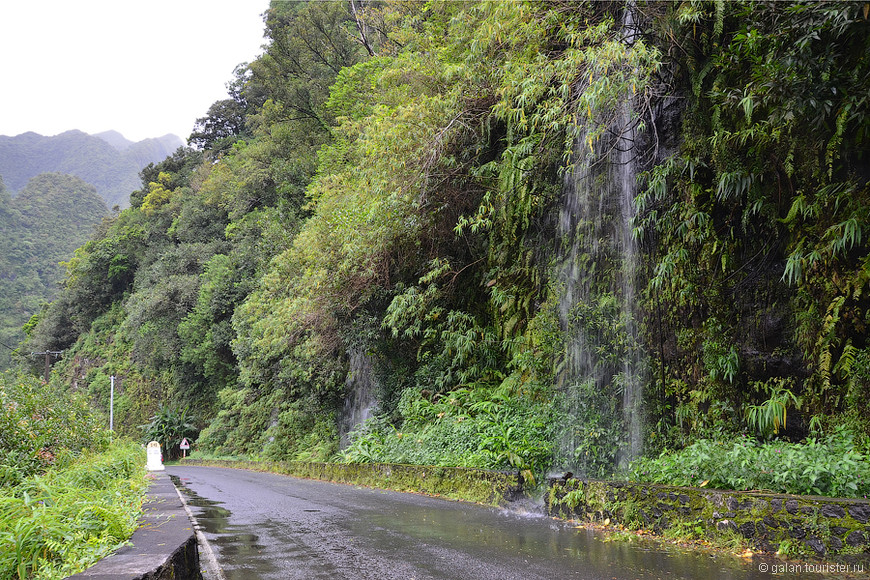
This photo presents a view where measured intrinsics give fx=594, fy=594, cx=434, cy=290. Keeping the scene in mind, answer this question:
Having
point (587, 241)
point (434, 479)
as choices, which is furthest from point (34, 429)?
point (587, 241)

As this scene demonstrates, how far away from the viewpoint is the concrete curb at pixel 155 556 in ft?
9.88

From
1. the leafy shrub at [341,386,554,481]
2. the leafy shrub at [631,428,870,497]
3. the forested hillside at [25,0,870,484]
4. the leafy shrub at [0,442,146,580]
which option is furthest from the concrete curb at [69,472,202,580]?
the forested hillside at [25,0,870,484]

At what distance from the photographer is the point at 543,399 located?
10.8m

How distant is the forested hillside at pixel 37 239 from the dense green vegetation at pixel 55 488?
45810mm

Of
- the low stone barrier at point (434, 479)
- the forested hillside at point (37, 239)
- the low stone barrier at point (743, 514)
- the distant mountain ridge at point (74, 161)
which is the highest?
the distant mountain ridge at point (74, 161)

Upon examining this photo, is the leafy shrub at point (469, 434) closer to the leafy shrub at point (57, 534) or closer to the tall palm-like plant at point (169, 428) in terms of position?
Answer: the leafy shrub at point (57, 534)

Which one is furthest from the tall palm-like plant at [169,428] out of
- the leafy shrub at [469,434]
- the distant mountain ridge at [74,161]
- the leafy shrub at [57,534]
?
the distant mountain ridge at [74,161]

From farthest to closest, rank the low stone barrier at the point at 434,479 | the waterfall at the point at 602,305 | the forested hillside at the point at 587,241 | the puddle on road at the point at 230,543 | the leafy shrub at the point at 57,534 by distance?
1. the waterfall at the point at 602,305
2. the low stone barrier at the point at 434,479
3. the forested hillside at the point at 587,241
4. the puddle on road at the point at 230,543
5. the leafy shrub at the point at 57,534

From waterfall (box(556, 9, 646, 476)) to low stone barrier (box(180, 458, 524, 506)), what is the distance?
3.58 feet

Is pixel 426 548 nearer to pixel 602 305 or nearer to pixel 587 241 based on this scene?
pixel 602 305

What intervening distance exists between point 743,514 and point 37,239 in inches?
2938

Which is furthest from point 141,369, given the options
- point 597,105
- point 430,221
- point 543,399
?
point 597,105

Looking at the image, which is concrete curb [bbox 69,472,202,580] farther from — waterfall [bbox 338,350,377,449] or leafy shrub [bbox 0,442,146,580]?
waterfall [bbox 338,350,377,449]

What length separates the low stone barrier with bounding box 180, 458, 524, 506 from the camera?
8703 millimetres
